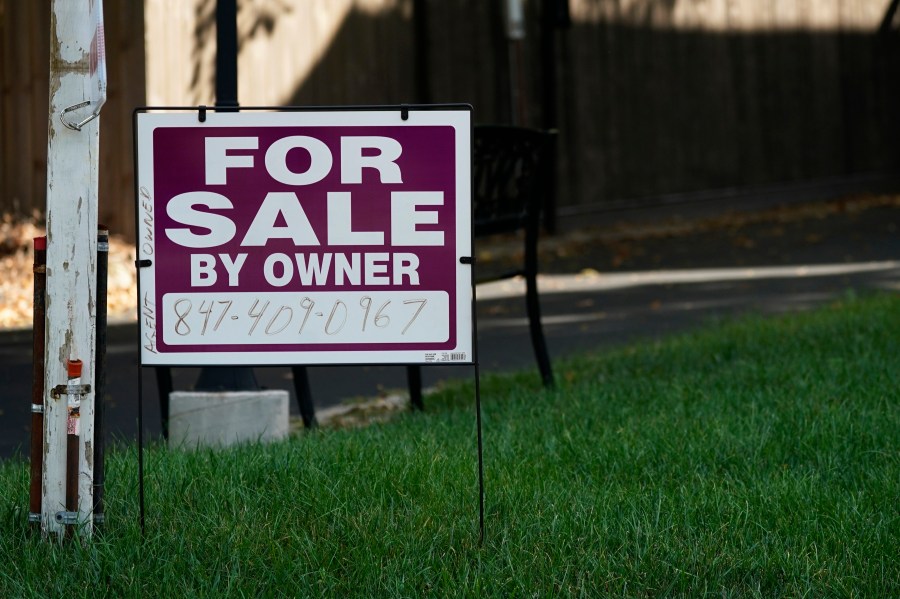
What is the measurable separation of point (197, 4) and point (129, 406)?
609 cm

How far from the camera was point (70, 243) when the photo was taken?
315 cm

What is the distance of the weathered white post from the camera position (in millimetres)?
3137

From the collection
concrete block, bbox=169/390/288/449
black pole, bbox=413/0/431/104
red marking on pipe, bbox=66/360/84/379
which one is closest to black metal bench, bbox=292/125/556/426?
concrete block, bbox=169/390/288/449

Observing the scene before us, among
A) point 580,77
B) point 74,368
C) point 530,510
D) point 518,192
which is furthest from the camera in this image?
point 580,77

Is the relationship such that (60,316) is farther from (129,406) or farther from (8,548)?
(129,406)

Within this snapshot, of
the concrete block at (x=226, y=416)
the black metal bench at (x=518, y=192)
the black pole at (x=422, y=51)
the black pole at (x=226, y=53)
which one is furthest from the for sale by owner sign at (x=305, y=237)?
the black pole at (x=422, y=51)

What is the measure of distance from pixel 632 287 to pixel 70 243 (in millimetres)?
7432

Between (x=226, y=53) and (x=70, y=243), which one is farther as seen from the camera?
(x=226, y=53)

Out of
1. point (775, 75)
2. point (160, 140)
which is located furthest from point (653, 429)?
point (775, 75)

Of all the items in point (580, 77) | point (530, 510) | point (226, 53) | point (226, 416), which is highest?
point (580, 77)

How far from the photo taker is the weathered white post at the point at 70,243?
314 cm

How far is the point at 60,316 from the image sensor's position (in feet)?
10.3

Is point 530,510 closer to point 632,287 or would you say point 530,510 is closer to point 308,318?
point 308,318

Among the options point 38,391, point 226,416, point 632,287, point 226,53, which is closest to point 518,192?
point 226,53
